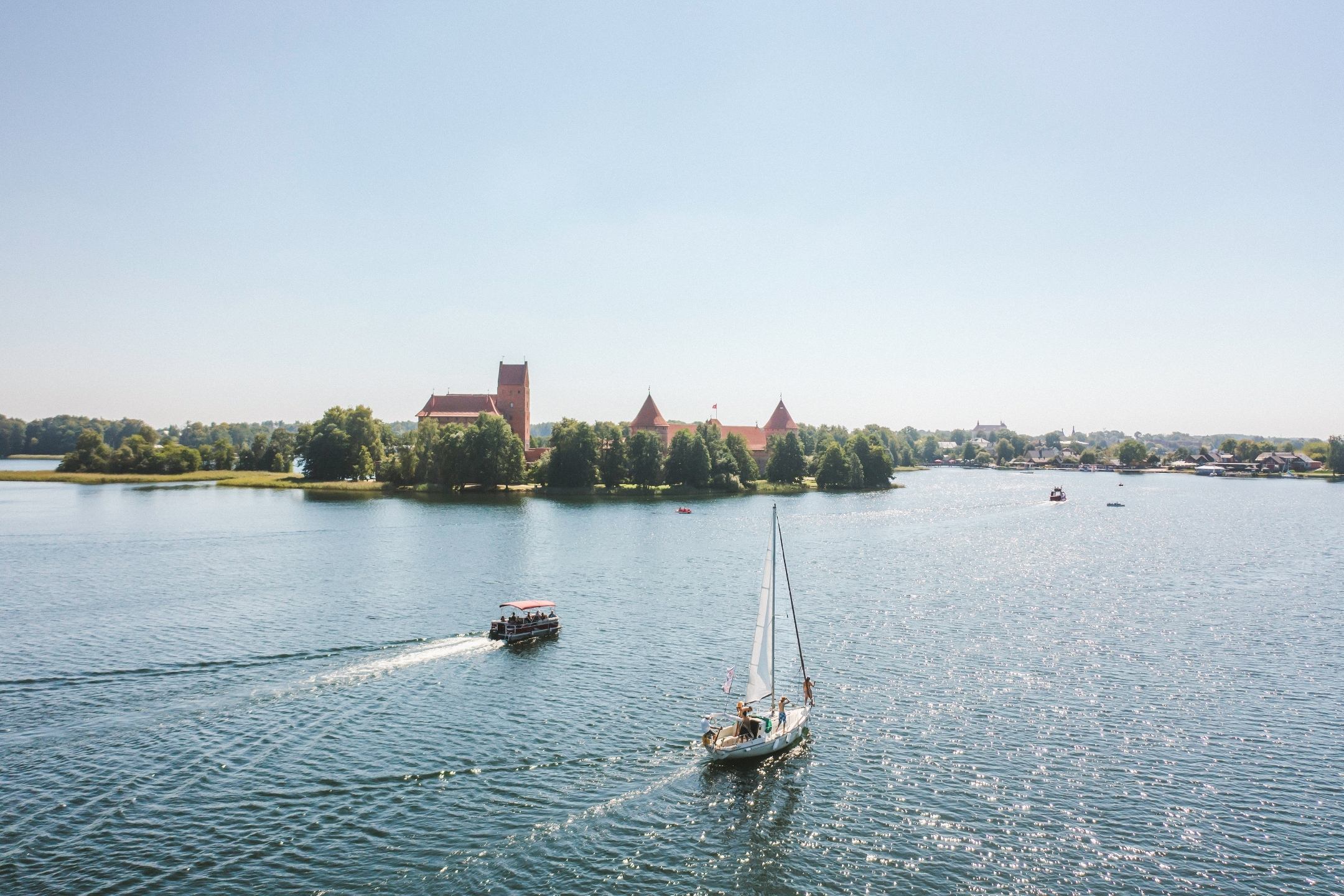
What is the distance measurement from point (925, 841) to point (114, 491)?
584ft

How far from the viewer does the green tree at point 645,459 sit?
17400cm

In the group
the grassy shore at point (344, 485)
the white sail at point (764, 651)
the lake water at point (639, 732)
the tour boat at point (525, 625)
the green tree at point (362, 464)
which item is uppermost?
the green tree at point (362, 464)

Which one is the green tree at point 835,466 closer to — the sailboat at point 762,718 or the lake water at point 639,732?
the lake water at point 639,732

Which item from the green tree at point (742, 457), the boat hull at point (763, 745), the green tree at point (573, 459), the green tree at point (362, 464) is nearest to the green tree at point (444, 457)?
the green tree at point (573, 459)

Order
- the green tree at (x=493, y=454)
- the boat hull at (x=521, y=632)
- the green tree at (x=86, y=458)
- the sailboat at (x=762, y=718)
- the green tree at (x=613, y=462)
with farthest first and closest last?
the green tree at (x=86, y=458) → the green tree at (x=613, y=462) → the green tree at (x=493, y=454) → the boat hull at (x=521, y=632) → the sailboat at (x=762, y=718)

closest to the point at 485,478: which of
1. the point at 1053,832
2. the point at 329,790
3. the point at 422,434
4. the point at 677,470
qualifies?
the point at 422,434

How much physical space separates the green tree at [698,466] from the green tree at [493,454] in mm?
30593

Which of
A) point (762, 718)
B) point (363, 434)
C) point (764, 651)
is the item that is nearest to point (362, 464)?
point (363, 434)

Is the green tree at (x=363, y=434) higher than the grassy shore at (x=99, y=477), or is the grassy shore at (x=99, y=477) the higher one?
the green tree at (x=363, y=434)

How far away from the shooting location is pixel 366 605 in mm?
62625

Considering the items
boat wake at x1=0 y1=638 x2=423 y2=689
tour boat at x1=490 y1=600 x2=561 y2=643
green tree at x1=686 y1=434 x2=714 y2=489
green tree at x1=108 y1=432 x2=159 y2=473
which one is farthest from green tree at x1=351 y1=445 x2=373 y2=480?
boat wake at x1=0 y1=638 x2=423 y2=689

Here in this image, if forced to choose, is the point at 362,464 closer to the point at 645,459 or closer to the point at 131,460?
the point at 131,460

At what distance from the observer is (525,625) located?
5550 cm

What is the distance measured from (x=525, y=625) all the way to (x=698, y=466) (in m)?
121
